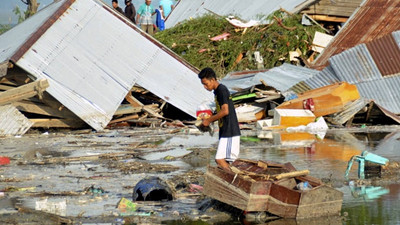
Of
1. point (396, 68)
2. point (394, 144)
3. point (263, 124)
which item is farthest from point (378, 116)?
point (394, 144)

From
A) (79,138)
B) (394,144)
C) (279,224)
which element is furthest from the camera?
(79,138)

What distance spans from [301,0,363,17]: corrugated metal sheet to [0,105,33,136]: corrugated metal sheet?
39.8 ft

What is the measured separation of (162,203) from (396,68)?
1189cm

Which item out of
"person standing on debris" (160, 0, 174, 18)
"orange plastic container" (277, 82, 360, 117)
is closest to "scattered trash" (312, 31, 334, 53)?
"orange plastic container" (277, 82, 360, 117)

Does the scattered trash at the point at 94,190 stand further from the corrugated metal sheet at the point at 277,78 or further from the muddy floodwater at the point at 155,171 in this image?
the corrugated metal sheet at the point at 277,78

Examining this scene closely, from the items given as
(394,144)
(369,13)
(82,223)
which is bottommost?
(82,223)

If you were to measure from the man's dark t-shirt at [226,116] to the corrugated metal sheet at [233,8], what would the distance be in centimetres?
1816

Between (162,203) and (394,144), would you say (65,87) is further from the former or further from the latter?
(162,203)

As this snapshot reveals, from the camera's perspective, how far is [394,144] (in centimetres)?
1469

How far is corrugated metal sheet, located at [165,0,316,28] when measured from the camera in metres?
27.2

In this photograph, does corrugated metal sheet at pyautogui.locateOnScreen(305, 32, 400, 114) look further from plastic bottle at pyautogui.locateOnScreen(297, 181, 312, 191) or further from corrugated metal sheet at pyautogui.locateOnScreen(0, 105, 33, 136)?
plastic bottle at pyautogui.locateOnScreen(297, 181, 312, 191)

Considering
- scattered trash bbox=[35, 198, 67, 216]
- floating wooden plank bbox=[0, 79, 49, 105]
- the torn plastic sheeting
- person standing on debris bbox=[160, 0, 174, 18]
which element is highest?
person standing on debris bbox=[160, 0, 174, 18]

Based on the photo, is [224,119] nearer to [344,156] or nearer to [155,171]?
[155,171]

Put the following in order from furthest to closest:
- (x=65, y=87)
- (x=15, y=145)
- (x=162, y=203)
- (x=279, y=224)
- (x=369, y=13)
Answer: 1. (x=369, y=13)
2. (x=65, y=87)
3. (x=15, y=145)
4. (x=162, y=203)
5. (x=279, y=224)
